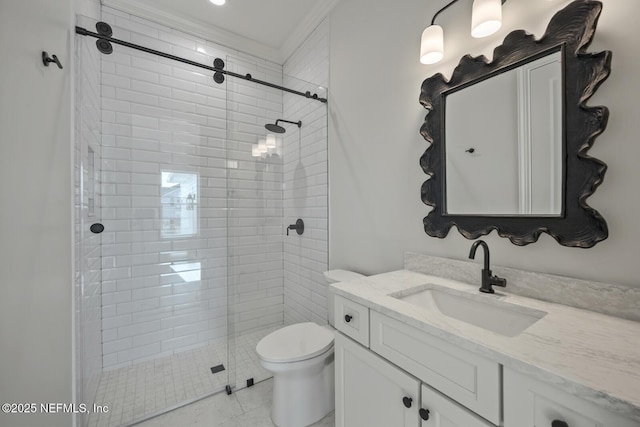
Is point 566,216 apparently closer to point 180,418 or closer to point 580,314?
point 580,314

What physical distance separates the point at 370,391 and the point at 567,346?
0.68 meters

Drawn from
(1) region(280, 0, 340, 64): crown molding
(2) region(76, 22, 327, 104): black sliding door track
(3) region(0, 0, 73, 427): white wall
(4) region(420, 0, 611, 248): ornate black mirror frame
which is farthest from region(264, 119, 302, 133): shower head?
(4) region(420, 0, 611, 248): ornate black mirror frame

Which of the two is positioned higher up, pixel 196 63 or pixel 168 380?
pixel 196 63

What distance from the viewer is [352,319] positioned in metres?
1.10

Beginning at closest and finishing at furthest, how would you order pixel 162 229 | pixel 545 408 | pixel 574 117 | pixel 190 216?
1. pixel 545 408
2. pixel 574 117
3. pixel 162 229
4. pixel 190 216

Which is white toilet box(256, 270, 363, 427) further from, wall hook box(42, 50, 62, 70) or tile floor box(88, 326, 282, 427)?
wall hook box(42, 50, 62, 70)

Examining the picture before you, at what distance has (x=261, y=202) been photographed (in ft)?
7.32

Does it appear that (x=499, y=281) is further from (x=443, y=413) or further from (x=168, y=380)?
(x=168, y=380)

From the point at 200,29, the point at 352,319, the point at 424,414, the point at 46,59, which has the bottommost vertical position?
the point at 424,414

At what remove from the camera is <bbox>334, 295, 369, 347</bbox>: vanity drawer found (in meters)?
1.04

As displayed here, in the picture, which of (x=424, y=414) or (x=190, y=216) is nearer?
(x=424, y=414)

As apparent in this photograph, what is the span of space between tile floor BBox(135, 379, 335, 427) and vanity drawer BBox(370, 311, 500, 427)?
963mm

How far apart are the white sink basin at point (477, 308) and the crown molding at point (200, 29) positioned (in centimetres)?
270

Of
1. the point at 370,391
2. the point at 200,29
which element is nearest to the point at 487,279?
the point at 370,391
